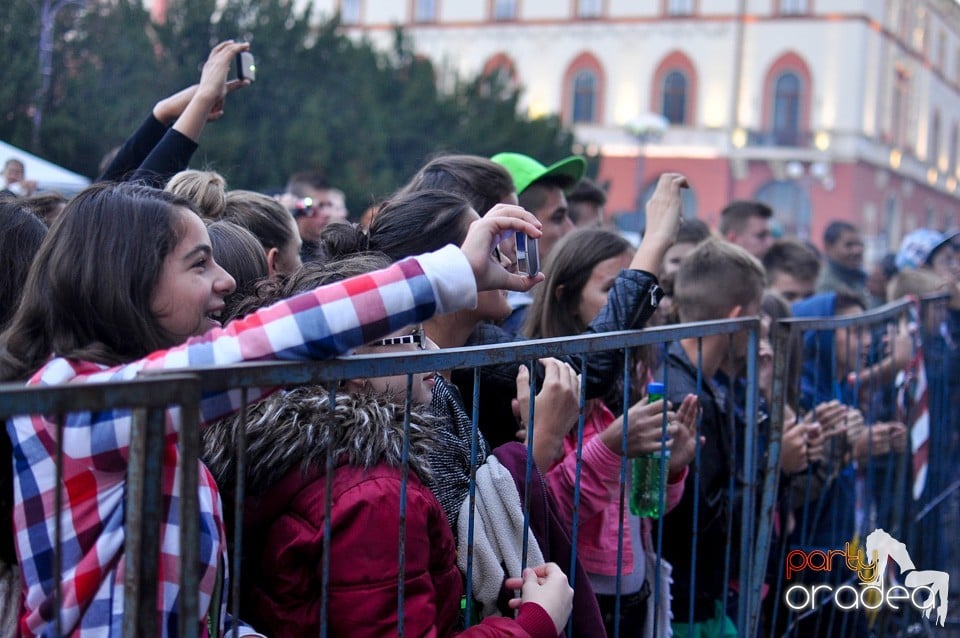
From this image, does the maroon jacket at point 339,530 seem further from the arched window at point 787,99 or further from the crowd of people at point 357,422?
the arched window at point 787,99

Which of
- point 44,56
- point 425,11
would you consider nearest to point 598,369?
point 44,56

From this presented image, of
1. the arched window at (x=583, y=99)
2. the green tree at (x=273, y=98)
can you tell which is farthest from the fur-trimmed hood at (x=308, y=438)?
the arched window at (x=583, y=99)

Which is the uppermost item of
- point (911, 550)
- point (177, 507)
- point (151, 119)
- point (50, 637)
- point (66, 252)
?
point (151, 119)

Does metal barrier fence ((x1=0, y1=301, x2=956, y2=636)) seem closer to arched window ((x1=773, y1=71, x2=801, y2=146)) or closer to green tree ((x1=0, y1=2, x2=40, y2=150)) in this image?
green tree ((x1=0, y1=2, x2=40, y2=150))

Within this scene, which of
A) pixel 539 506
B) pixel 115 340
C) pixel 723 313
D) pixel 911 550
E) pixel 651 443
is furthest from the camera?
pixel 911 550

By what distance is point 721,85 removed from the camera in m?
41.2

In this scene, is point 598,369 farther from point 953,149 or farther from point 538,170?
point 953,149

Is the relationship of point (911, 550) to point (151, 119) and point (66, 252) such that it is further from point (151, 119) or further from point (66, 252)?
point (66, 252)

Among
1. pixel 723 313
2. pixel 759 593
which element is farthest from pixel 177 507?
pixel 723 313

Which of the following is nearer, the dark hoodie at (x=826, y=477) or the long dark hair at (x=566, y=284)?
the long dark hair at (x=566, y=284)

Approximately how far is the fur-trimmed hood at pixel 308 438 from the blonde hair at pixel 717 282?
221 centimetres

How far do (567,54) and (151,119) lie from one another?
132 feet

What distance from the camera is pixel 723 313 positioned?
416 centimetres

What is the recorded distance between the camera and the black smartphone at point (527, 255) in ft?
7.34
